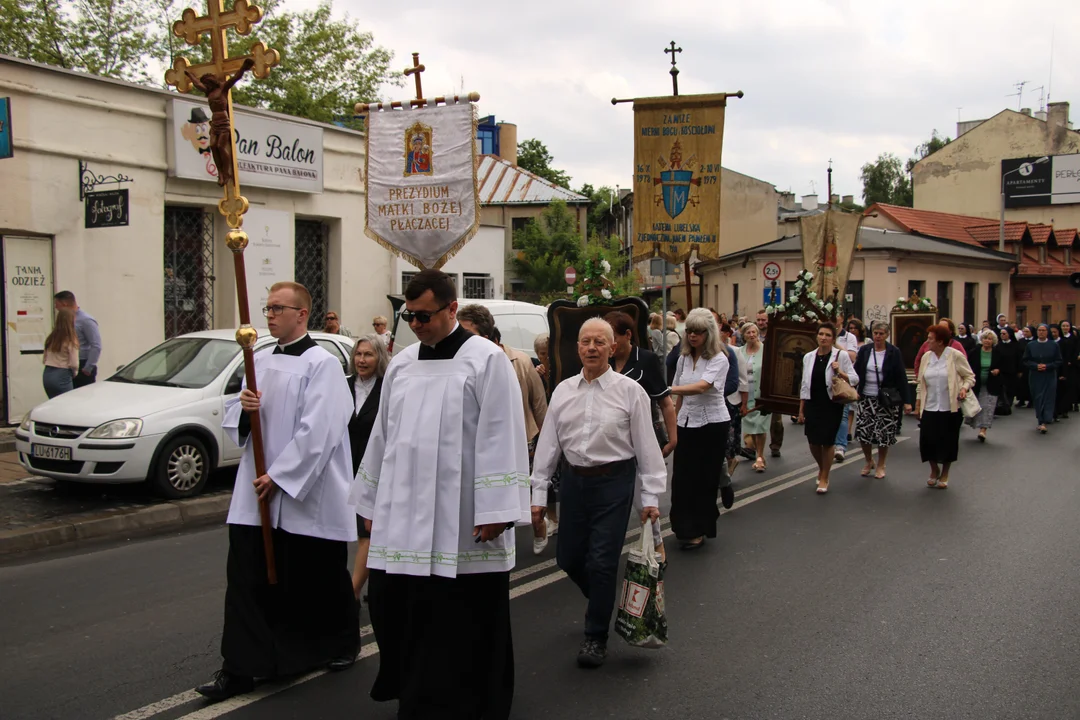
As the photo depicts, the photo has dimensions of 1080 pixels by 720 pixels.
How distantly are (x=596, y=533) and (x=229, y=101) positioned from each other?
2964 mm

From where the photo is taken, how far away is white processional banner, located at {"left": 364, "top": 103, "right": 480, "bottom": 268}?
9711 millimetres

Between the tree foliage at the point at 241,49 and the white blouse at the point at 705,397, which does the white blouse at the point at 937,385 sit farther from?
the tree foliage at the point at 241,49

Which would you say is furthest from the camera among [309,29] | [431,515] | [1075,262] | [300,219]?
[1075,262]

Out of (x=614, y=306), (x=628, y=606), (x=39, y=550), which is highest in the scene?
(x=614, y=306)

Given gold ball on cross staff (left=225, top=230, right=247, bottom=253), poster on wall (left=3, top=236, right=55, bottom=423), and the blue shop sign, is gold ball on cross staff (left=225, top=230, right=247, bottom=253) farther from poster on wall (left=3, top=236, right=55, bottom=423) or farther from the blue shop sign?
poster on wall (left=3, top=236, right=55, bottom=423)

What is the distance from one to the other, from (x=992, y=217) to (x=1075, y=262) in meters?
6.89

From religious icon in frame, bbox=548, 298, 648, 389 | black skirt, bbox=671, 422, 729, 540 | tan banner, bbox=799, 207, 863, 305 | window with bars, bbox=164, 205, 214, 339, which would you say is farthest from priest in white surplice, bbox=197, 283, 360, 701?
tan banner, bbox=799, 207, 863, 305

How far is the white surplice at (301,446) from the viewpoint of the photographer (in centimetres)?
468

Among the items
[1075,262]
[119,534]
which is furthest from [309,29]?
[1075,262]

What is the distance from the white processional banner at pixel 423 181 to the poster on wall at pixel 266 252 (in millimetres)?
7256

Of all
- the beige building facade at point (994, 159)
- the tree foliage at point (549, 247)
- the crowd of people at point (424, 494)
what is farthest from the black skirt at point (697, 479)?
A: the beige building facade at point (994, 159)

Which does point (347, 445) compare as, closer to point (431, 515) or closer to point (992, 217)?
point (431, 515)

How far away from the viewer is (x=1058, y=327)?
23156 mm

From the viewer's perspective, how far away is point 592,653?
5.22 metres
